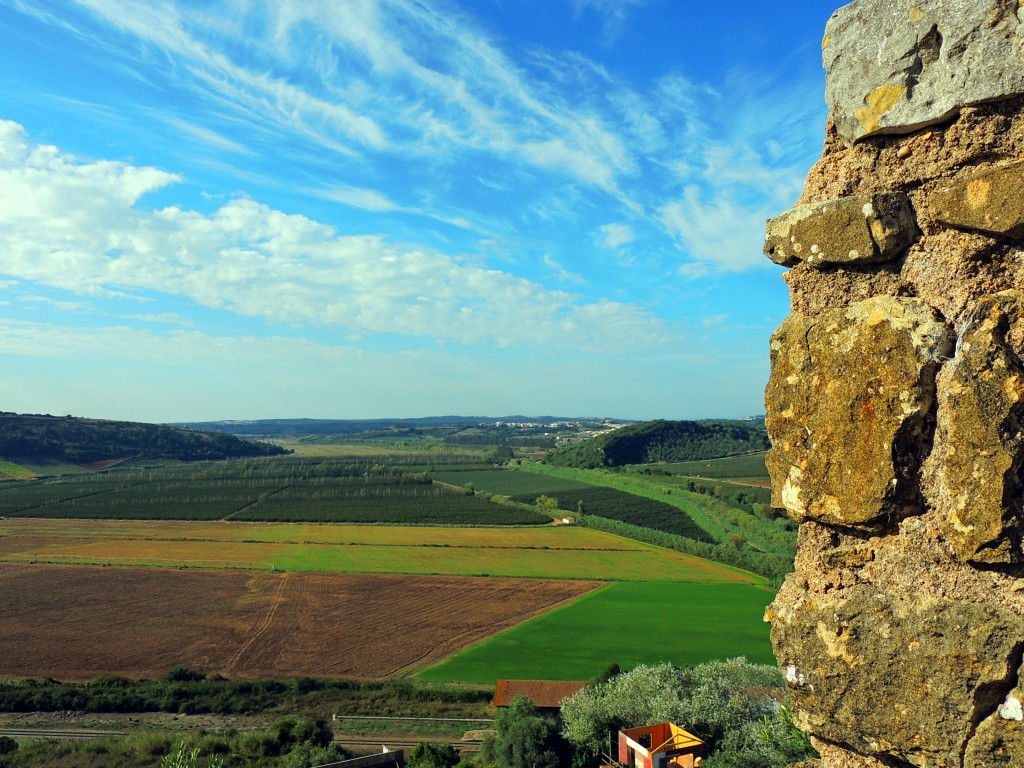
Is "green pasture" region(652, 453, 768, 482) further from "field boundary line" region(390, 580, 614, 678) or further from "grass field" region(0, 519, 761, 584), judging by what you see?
"field boundary line" region(390, 580, 614, 678)

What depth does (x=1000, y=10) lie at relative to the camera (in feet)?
9.25

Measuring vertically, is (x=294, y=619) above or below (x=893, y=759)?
below

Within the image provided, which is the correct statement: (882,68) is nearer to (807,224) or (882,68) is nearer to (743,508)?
(807,224)

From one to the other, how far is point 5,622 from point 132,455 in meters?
123

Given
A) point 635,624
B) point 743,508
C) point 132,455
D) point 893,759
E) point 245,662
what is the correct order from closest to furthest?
point 893,759, point 245,662, point 635,624, point 743,508, point 132,455

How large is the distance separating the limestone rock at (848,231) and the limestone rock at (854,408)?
24cm

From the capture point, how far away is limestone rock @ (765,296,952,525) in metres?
2.94

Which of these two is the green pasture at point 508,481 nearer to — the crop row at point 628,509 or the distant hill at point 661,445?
the crop row at point 628,509

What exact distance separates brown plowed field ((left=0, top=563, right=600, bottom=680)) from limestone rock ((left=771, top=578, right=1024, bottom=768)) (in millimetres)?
31365

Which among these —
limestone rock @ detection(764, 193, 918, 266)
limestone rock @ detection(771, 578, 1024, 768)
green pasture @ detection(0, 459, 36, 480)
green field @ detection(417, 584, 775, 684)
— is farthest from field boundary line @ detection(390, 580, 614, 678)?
green pasture @ detection(0, 459, 36, 480)

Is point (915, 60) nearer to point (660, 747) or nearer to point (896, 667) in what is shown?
point (896, 667)

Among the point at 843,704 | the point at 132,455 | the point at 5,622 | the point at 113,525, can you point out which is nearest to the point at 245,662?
the point at 5,622

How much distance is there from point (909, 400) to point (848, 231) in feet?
2.85

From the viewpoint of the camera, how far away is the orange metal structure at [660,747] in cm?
1614
